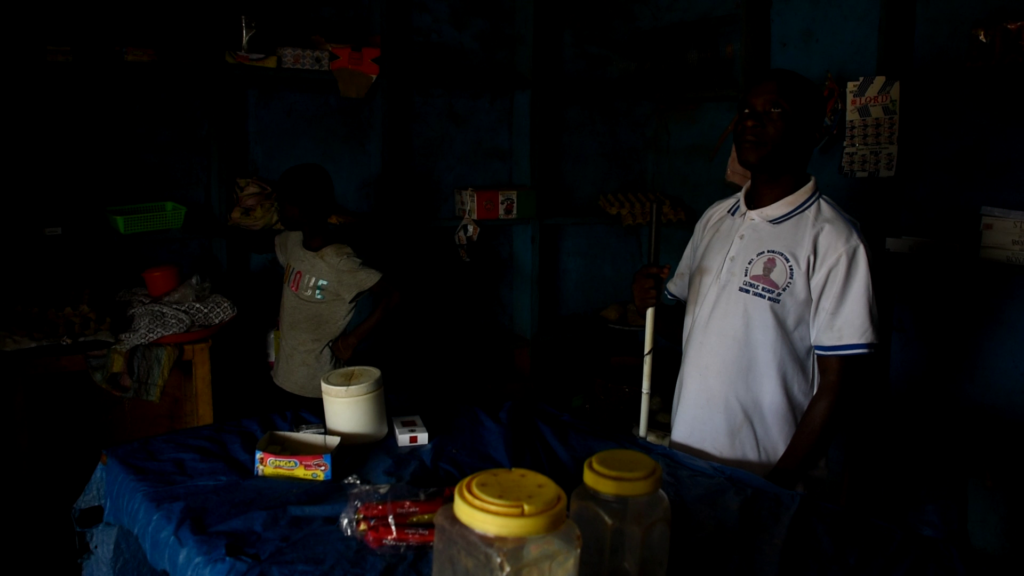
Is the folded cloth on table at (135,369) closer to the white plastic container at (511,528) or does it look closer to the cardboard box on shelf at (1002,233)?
the white plastic container at (511,528)

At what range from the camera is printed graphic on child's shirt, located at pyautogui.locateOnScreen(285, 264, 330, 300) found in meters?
2.86

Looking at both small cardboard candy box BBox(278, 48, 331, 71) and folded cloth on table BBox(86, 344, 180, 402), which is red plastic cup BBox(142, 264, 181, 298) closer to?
folded cloth on table BBox(86, 344, 180, 402)

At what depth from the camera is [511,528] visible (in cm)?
94

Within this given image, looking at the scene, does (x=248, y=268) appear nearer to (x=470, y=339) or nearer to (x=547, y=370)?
(x=470, y=339)

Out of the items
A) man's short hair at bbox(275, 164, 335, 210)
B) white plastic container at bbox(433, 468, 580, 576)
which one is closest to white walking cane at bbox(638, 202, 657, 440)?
white plastic container at bbox(433, 468, 580, 576)

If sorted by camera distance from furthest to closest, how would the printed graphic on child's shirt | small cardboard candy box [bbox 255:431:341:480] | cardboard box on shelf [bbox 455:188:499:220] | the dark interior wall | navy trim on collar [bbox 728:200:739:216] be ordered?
cardboard box on shelf [bbox 455:188:499:220], the dark interior wall, the printed graphic on child's shirt, navy trim on collar [bbox 728:200:739:216], small cardboard candy box [bbox 255:431:341:480]

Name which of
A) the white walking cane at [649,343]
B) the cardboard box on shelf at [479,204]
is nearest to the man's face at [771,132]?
the white walking cane at [649,343]

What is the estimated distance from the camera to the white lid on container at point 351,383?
1.71 m

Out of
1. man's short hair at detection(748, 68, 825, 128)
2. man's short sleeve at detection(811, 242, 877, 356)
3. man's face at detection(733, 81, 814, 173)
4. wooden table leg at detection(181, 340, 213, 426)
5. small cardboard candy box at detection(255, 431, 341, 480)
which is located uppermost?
man's short hair at detection(748, 68, 825, 128)

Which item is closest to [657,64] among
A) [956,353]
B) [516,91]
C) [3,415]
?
[516,91]

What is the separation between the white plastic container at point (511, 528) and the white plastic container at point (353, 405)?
0.73 metres

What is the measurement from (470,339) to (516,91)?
1525 millimetres

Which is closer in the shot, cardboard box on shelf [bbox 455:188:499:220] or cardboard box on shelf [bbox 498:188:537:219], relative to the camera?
cardboard box on shelf [bbox 455:188:499:220]

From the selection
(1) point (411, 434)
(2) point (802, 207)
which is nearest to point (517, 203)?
(2) point (802, 207)
